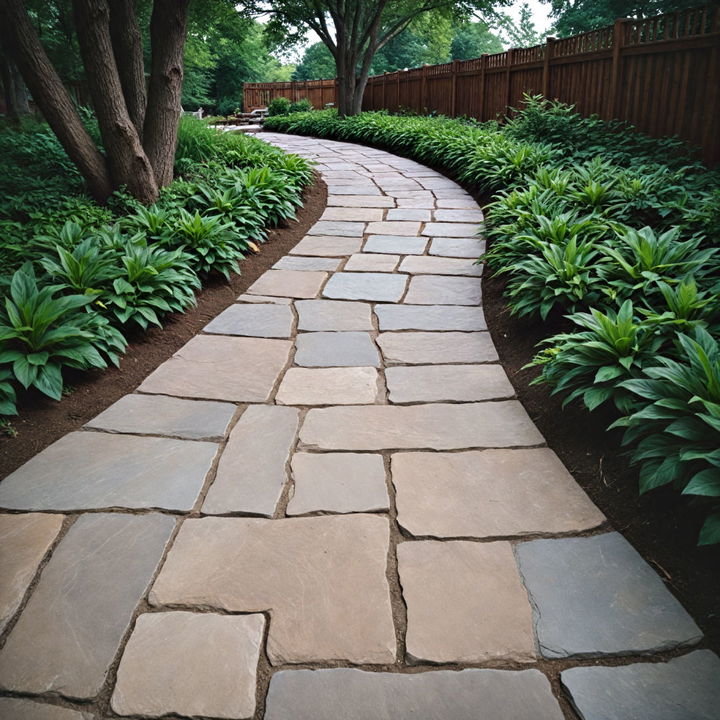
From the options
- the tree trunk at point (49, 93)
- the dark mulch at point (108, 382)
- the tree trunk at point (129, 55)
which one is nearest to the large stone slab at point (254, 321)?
the dark mulch at point (108, 382)

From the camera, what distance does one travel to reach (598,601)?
5.36ft

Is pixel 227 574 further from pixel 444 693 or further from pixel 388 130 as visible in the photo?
pixel 388 130

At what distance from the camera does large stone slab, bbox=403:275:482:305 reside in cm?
389

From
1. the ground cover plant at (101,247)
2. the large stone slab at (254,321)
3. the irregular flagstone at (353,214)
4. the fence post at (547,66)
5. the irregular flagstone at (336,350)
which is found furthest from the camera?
the fence post at (547,66)

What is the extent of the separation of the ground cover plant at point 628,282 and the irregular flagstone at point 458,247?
16cm

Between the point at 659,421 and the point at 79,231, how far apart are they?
3.61 meters

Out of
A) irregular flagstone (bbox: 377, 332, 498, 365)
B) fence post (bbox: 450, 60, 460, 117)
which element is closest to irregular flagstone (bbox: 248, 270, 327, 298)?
irregular flagstone (bbox: 377, 332, 498, 365)

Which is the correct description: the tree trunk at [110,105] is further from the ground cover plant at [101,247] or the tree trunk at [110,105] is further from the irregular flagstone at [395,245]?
the irregular flagstone at [395,245]

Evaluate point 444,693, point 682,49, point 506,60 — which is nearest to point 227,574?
point 444,693

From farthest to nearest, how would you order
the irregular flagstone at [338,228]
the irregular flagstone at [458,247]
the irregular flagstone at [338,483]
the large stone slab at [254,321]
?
the irregular flagstone at [338,228]
the irregular flagstone at [458,247]
the large stone slab at [254,321]
the irregular flagstone at [338,483]

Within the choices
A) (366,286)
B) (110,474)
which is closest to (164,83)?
(366,286)

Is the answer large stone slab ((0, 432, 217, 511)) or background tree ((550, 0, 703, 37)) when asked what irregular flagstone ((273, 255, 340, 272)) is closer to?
large stone slab ((0, 432, 217, 511))

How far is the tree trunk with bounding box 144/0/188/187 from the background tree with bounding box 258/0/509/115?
1004cm

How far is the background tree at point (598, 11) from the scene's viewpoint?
20.1 m
